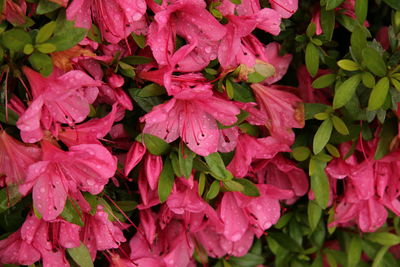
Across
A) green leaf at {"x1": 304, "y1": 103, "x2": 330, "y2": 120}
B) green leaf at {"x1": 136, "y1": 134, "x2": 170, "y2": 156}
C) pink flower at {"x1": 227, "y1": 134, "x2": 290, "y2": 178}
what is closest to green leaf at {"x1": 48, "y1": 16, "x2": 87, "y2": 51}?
green leaf at {"x1": 136, "y1": 134, "x2": 170, "y2": 156}

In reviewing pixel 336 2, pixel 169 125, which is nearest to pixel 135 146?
pixel 169 125

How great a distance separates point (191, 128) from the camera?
1.27m

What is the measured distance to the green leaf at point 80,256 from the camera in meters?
1.29

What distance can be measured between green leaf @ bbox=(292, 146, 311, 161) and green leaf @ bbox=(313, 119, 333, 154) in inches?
2.4

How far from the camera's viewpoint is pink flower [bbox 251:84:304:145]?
1393mm

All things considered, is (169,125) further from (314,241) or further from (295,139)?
A: (314,241)

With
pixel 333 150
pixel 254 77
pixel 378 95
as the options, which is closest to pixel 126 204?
pixel 254 77

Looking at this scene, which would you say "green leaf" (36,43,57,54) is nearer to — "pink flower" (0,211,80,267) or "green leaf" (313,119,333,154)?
"pink flower" (0,211,80,267)

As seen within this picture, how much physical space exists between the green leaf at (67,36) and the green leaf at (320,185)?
0.68m

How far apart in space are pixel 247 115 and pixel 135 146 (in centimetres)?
26

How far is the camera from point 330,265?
1.68m

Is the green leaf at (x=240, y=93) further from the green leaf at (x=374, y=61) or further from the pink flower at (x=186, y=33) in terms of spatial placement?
the green leaf at (x=374, y=61)

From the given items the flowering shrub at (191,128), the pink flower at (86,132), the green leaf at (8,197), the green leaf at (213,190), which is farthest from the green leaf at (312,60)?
the green leaf at (8,197)

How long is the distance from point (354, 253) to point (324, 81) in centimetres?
55
